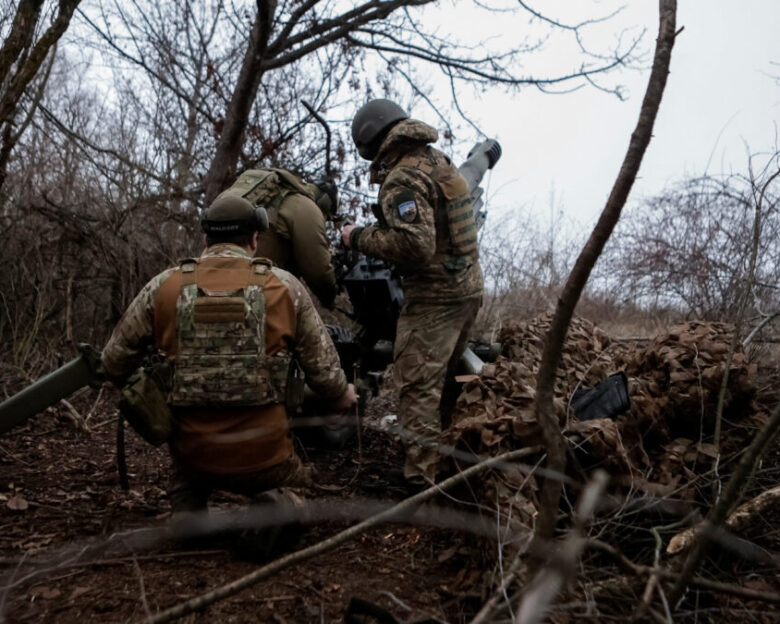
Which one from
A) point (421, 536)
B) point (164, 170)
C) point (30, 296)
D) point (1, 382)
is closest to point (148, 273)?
point (30, 296)

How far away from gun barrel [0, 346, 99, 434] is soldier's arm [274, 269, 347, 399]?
1.00m

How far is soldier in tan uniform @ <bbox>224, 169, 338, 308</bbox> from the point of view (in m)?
3.71

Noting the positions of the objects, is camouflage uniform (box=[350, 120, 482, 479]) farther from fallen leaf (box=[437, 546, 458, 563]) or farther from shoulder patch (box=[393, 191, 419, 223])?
fallen leaf (box=[437, 546, 458, 563])

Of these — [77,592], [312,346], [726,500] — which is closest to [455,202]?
[312,346]

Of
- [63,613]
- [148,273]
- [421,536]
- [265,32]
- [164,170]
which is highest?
[265,32]

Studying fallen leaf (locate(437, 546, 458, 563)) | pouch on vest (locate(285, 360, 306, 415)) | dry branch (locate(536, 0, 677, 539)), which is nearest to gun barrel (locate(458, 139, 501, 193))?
pouch on vest (locate(285, 360, 306, 415))

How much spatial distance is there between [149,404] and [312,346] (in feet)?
2.30

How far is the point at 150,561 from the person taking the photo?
2533 millimetres

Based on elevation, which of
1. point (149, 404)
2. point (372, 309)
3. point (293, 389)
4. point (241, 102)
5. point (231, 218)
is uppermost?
point (241, 102)

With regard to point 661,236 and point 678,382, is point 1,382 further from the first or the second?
point 661,236

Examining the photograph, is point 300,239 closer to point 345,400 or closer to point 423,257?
point 423,257

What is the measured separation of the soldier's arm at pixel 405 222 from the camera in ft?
10.7

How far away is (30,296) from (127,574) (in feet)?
11.9

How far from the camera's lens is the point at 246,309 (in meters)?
2.59
